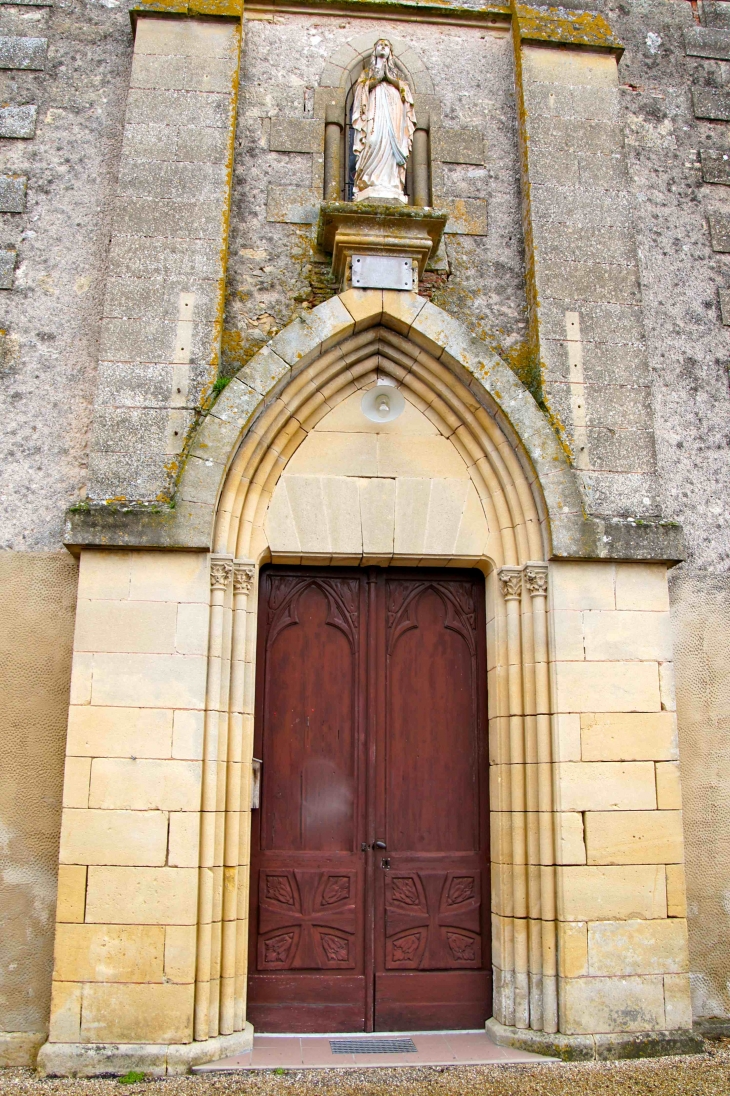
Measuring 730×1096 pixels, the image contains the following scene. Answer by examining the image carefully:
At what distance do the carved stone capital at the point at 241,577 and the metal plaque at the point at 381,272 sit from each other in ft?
5.46

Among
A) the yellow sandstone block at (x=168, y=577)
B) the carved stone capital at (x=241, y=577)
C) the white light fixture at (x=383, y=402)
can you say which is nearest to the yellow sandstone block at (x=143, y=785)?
the yellow sandstone block at (x=168, y=577)

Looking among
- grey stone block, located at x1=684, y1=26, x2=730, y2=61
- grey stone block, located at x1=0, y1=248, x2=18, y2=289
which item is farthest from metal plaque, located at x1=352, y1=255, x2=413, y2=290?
grey stone block, located at x1=684, y1=26, x2=730, y2=61

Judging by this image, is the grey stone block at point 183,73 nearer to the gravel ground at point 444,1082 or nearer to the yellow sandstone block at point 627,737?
the yellow sandstone block at point 627,737

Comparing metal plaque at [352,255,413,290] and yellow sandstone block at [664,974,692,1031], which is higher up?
metal plaque at [352,255,413,290]

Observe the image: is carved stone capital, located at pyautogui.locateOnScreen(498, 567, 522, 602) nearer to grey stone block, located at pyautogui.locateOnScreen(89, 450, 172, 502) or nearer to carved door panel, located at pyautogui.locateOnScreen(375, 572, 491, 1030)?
carved door panel, located at pyautogui.locateOnScreen(375, 572, 491, 1030)

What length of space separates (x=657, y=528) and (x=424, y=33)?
3.55 metres

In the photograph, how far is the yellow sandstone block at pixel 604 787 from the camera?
4.52 m

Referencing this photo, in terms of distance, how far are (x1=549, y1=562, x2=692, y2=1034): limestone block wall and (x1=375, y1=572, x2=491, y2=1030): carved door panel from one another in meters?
0.58

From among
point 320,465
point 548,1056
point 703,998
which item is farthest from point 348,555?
point 703,998

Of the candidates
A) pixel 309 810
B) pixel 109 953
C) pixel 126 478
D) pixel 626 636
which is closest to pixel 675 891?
pixel 626 636

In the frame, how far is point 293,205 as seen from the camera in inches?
215

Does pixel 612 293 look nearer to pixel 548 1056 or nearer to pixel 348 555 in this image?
pixel 348 555

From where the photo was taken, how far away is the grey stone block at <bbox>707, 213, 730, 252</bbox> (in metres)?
5.78

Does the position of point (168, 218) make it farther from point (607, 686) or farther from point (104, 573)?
point (607, 686)
